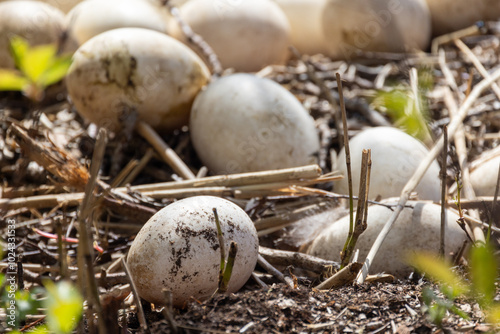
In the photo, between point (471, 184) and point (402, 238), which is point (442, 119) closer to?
point (471, 184)

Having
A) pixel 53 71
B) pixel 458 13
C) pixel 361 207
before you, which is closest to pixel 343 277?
pixel 361 207

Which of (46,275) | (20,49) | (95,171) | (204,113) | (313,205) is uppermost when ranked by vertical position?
(20,49)

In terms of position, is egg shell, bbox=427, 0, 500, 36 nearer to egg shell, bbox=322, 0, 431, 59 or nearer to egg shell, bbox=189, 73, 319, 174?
egg shell, bbox=322, 0, 431, 59

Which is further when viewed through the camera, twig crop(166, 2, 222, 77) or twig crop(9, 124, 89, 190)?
twig crop(166, 2, 222, 77)

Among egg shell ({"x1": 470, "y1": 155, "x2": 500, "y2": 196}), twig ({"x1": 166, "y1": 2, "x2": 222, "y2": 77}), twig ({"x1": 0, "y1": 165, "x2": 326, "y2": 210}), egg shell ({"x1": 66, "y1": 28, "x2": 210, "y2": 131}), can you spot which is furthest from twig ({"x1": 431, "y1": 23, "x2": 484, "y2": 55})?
twig ({"x1": 0, "y1": 165, "x2": 326, "y2": 210})

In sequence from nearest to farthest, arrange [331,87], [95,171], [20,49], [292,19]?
[20,49], [95,171], [331,87], [292,19]

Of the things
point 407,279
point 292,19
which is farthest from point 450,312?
point 292,19
